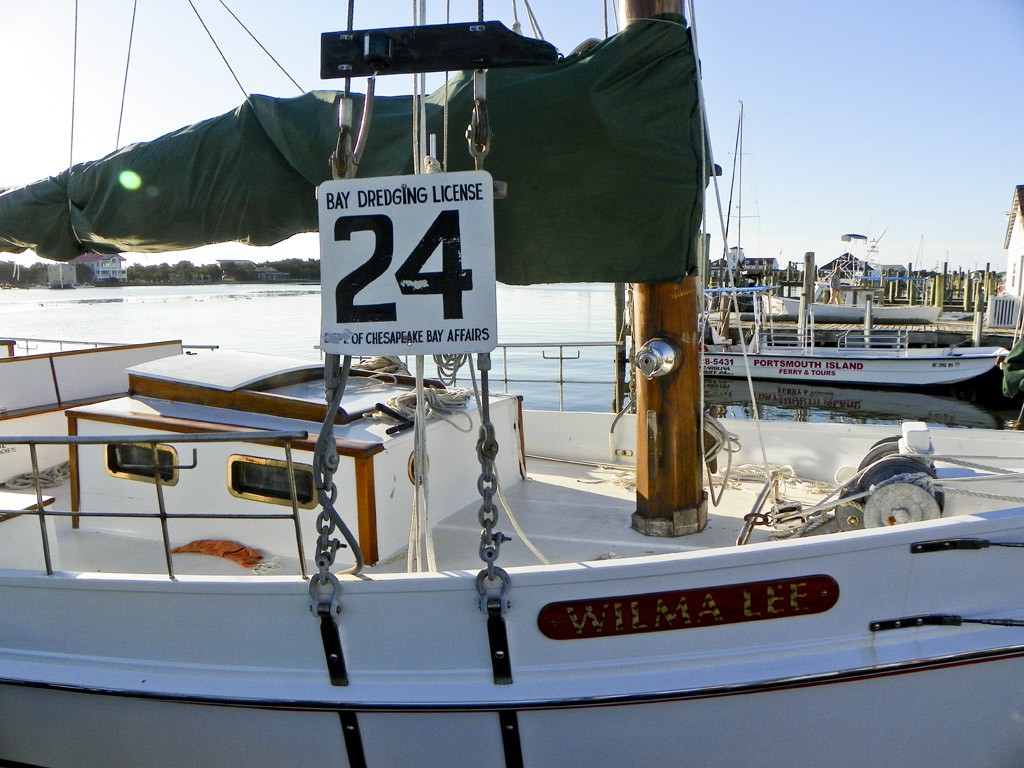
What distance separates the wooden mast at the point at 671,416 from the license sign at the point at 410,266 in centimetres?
153

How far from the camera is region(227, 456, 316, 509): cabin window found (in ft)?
13.1

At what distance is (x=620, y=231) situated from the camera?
350cm

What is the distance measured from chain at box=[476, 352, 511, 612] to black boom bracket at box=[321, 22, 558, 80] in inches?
40.7

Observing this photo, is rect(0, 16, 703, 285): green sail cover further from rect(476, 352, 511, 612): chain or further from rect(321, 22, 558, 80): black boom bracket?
rect(476, 352, 511, 612): chain

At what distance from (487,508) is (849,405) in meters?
21.9

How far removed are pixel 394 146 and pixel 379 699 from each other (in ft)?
7.99

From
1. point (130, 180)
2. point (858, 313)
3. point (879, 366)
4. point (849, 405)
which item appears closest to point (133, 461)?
point (130, 180)

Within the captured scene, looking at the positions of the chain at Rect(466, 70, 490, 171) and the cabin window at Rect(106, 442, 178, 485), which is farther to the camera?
the cabin window at Rect(106, 442, 178, 485)

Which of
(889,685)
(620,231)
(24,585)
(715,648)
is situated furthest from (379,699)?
(620,231)

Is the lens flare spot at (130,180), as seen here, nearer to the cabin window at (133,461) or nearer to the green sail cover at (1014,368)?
the cabin window at (133,461)

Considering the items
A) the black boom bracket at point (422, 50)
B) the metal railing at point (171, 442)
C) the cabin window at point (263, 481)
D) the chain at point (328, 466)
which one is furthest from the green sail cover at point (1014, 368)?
the chain at point (328, 466)

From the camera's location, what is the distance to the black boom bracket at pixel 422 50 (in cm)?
262

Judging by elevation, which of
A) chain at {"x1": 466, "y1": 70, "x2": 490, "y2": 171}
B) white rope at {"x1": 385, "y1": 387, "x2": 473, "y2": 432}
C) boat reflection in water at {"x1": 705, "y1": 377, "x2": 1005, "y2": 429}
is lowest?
boat reflection in water at {"x1": 705, "y1": 377, "x2": 1005, "y2": 429}

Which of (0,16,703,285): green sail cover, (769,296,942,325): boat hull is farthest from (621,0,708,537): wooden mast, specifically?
(769,296,942,325): boat hull
